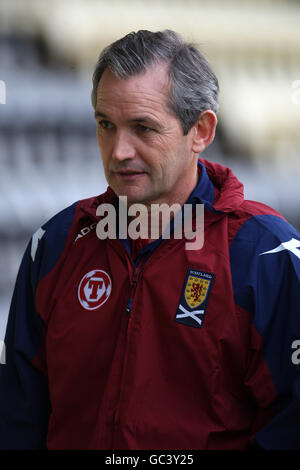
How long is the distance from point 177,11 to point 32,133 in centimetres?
92

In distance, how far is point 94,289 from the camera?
0.94 metres

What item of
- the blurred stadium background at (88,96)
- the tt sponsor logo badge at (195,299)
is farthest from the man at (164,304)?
the blurred stadium background at (88,96)

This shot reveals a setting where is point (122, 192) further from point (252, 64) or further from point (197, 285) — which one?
point (252, 64)

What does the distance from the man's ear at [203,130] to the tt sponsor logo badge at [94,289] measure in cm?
23

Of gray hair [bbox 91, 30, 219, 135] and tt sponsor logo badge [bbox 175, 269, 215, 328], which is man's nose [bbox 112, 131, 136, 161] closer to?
gray hair [bbox 91, 30, 219, 135]

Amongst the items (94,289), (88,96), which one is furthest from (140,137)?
(88,96)

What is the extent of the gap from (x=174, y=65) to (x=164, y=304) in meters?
0.33

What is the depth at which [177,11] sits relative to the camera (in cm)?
269

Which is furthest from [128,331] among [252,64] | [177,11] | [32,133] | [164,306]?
[252,64]

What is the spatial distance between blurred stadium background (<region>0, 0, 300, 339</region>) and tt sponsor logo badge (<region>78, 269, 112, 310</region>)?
3.22 ft

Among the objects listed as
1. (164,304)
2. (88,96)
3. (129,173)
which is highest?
(88,96)

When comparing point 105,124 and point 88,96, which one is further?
point 88,96

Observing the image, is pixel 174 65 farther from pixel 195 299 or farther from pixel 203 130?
pixel 195 299

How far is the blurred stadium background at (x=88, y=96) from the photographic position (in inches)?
82.4
